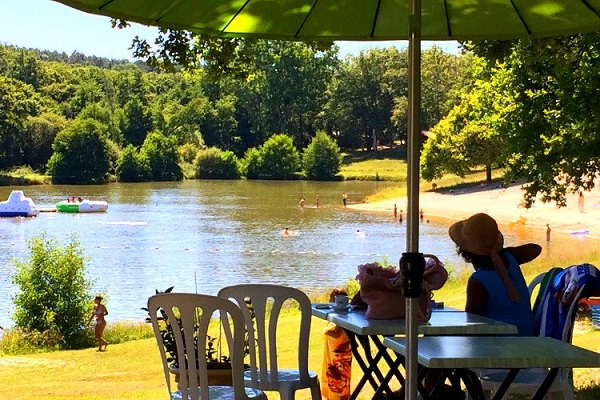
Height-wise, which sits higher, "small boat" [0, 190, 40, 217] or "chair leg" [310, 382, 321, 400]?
"chair leg" [310, 382, 321, 400]

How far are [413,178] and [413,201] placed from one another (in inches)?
→ 1.5

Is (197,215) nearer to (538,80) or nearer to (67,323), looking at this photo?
(67,323)

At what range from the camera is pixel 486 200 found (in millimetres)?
40844

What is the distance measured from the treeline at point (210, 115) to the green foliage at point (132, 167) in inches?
2.8

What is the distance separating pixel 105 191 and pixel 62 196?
4717mm

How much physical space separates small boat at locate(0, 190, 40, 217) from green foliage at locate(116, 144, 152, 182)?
59.2 ft

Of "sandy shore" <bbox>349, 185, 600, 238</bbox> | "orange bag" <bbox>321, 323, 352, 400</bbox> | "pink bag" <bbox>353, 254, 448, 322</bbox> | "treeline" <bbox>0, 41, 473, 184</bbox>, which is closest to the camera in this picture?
"pink bag" <bbox>353, 254, 448, 322</bbox>

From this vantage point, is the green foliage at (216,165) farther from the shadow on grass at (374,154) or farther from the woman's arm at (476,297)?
the woman's arm at (476,297)

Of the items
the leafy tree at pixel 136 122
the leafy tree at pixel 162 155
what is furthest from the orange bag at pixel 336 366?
the leafy tree at pixel 136 122

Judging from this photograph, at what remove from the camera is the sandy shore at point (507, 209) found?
34500 mm

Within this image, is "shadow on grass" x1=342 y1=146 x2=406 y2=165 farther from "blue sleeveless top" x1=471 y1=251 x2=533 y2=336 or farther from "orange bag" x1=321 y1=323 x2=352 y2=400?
"blue sleeveless top" x1=471 y1=251 x2=533 y2=336

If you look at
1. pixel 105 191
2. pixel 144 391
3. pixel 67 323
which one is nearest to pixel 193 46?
pixel 144 391

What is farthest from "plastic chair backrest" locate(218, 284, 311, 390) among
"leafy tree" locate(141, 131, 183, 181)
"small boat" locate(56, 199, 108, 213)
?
"leafy tree" locate(141, 131, 183, 181)

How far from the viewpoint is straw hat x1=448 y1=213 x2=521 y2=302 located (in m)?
3.23
